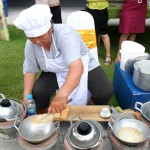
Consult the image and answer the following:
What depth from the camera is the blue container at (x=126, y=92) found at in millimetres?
2428

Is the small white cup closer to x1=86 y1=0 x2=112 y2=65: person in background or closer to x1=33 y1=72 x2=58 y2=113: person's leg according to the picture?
x1=33 y1=72 x2=58 y2=113: person's leg

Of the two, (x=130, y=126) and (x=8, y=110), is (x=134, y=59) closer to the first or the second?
(x=130, y=126)

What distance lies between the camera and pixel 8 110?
63.8 inches

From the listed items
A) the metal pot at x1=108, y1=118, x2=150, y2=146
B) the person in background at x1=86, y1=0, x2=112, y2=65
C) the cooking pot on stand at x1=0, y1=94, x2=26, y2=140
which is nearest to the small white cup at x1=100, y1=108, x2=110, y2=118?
the metal pot at x1=108, y1=118, x2=150, y2=146

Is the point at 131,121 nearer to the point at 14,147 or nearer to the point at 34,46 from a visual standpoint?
the point at 14,147

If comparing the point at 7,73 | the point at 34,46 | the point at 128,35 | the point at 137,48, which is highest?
the point at 34,46

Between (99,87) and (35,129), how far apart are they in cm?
96

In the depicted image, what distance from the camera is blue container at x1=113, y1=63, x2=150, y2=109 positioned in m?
2.43

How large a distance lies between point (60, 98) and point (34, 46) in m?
0.65

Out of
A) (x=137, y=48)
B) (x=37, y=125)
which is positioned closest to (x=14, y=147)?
(x=37, y=125)

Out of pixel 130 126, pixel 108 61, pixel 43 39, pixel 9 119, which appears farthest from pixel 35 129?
pixel 108 61

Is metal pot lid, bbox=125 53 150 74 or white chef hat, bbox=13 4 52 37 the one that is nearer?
white chef hat, bbox=13 4 52 37

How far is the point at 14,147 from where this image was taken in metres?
1.65

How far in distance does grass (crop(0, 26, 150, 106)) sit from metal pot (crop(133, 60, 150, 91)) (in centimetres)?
74
